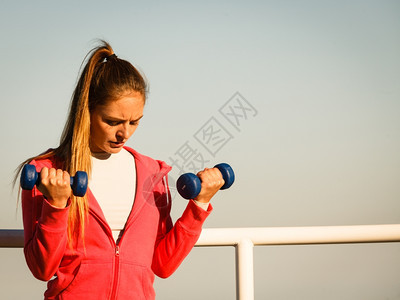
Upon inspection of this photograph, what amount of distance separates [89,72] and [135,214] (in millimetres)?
574

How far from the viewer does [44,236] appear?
1825 millimetres

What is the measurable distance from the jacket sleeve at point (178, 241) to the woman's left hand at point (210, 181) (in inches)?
2.8

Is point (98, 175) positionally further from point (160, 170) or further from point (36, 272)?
point (36, 272)

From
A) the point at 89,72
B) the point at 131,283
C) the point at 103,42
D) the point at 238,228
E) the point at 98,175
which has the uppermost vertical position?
the point at 103,42

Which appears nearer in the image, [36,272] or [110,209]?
[36,272]

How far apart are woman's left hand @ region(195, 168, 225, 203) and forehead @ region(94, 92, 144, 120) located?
1.09 ft

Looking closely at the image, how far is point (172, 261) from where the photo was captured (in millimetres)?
2166

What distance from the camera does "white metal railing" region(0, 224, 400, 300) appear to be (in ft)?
7.63

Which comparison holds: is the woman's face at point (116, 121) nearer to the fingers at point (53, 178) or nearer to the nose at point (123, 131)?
the nose at point (123, 131)

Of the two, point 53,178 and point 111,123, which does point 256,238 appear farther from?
point 53,178

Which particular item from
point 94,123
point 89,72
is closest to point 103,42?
point 89,72

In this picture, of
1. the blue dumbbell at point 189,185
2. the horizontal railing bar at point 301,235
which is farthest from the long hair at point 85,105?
the horizontal railing bar at point 301,235

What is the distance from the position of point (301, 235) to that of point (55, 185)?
3.59ft

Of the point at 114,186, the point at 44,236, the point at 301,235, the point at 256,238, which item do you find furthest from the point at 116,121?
the point at 301,235
